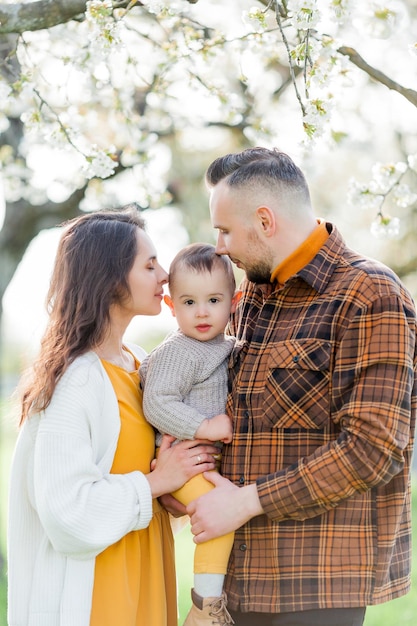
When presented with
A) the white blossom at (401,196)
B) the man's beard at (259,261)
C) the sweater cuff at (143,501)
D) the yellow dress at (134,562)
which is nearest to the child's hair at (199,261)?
the man's beard at (259,261)

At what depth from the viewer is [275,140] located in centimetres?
529

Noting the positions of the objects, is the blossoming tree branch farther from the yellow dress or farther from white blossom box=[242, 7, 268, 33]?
the yellow dress

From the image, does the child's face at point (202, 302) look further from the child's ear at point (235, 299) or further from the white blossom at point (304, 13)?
the white blossom at point (304, 13)

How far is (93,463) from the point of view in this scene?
2.78 meters

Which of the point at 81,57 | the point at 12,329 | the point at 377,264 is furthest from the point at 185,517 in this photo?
the point at 12,329

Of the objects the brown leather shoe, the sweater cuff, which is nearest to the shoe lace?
the brown leather shoe

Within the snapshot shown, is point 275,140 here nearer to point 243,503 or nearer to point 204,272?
point 204,272

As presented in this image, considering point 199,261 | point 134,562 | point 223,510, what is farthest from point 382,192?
point 134,562

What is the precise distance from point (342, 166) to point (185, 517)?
8959 millimetres

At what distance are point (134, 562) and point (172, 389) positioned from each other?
589 mm

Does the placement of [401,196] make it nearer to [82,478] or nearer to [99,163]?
[99,163]

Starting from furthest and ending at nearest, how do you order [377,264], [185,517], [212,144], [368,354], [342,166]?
[342,166] → [212,144] → [185,517] → [377,264] → [368,354]

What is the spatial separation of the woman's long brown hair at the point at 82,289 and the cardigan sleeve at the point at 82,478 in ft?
0.39

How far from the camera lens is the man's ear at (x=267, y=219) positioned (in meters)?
2.94
